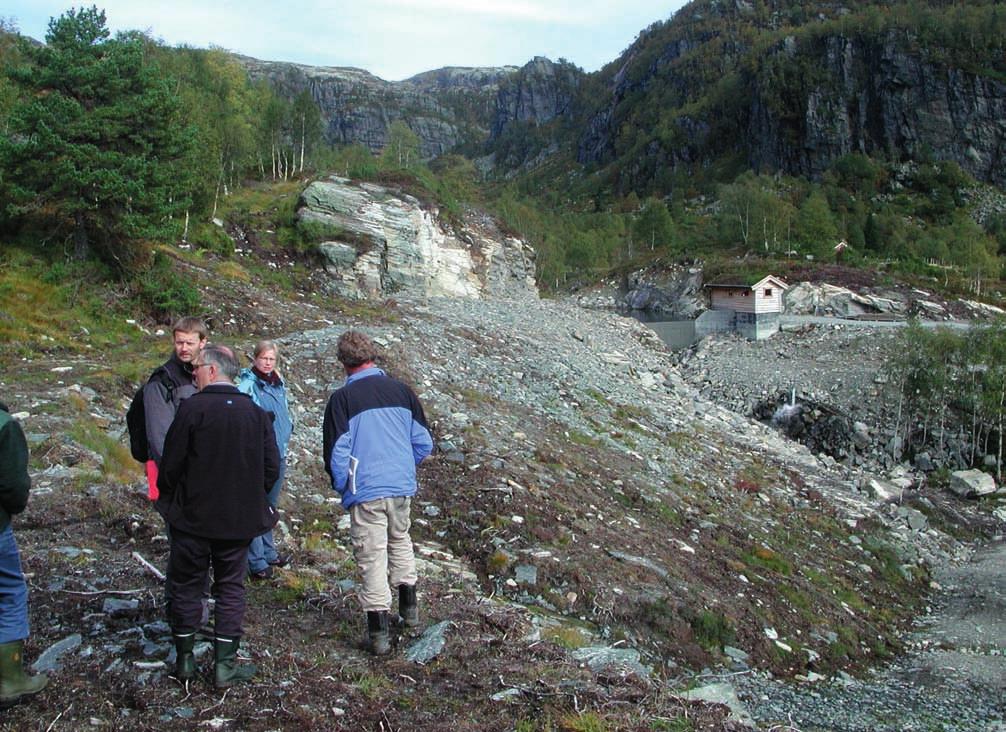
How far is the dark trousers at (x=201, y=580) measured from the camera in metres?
4.18

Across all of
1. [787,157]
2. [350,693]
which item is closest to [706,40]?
[787,157]

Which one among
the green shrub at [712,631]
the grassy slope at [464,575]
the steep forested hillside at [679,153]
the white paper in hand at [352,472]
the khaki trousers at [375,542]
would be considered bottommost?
the green shrub at [712,631]

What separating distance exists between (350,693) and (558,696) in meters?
1.34

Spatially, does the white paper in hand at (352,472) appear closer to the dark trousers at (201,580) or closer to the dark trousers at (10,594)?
the dark trousers at (201,580)

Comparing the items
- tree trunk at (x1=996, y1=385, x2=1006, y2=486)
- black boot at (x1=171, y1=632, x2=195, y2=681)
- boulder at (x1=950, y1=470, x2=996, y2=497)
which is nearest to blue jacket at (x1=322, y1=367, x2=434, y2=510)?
black boot at (x1=171, y1=632, x2=195, y2=681)

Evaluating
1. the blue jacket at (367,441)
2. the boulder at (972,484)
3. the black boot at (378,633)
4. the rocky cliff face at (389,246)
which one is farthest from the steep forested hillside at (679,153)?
the boulder at (972,484)

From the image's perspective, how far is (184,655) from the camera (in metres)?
4.23

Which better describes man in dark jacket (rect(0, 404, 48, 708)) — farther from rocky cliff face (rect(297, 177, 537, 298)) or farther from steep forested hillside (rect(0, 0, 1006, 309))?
rocky cliff face (rect(297, 177, 537, 298))

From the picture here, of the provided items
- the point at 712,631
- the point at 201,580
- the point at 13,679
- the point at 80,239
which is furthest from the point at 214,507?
the point at 80,239

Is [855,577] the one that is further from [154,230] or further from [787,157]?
[787,157]

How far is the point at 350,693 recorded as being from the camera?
4395 mm

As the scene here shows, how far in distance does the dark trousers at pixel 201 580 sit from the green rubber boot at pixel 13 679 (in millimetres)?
757

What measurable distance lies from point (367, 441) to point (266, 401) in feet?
6.07

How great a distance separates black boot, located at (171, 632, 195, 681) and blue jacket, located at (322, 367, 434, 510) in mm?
1284
